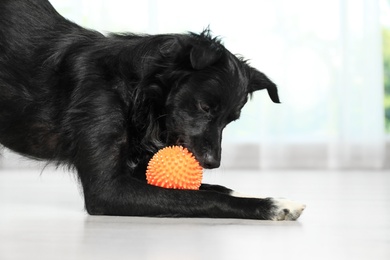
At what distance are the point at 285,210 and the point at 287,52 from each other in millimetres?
3711

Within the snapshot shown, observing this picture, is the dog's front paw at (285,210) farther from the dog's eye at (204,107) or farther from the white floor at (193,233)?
the dog's eye at (204,107)

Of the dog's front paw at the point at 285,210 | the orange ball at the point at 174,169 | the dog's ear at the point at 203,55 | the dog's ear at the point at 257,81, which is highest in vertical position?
the dog's ear at the point at 203,55

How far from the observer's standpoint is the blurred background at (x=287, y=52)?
20.5 ft

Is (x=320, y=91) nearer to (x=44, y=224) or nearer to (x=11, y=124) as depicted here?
(x=11, y=124)

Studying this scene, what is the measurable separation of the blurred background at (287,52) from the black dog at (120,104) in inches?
117

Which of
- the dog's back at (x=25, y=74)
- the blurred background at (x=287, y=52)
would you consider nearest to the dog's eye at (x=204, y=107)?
the dog's back at (x=25, y=74)

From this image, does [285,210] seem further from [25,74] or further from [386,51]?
[386,51]

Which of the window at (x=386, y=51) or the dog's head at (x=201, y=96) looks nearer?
the dog's head at (x=201, y=96)

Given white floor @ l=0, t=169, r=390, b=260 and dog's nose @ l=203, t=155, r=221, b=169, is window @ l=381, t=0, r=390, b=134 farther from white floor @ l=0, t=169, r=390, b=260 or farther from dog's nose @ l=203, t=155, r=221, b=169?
dog's nose @ l=203, t=155, r=221, b=169

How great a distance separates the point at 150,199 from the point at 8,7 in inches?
47.7

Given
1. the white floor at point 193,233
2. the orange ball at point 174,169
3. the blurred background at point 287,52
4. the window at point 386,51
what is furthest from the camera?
the window at point 386,51

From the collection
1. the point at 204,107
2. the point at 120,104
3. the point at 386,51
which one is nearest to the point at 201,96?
the point at 204,107

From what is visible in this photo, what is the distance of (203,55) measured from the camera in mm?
2930

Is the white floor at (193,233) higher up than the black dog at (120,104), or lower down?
lower down
